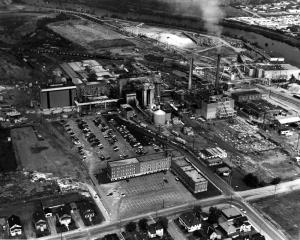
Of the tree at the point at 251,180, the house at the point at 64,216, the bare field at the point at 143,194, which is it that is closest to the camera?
the house at the point at 64,216

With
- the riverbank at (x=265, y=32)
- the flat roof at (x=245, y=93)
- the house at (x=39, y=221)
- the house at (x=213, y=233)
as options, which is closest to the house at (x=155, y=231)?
the house at (x=213, y=233)

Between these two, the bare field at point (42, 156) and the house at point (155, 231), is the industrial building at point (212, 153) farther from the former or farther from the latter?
the house at point (155, 231)

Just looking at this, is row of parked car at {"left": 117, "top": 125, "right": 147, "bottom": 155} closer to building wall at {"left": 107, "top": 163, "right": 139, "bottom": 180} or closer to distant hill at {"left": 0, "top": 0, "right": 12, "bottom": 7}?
building wall at {"left": 107, "top": 163, "right": 139, "bottom": 180}

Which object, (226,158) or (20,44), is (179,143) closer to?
(226,158)

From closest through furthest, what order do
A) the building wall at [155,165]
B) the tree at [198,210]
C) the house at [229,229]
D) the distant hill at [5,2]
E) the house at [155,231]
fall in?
the house at [155,231]
the house at [229,229]
the tree at [198,210]
the building wall at [155,165]
the distant hill at [5,2]

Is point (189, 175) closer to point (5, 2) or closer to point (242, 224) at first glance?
point (242, 224)
